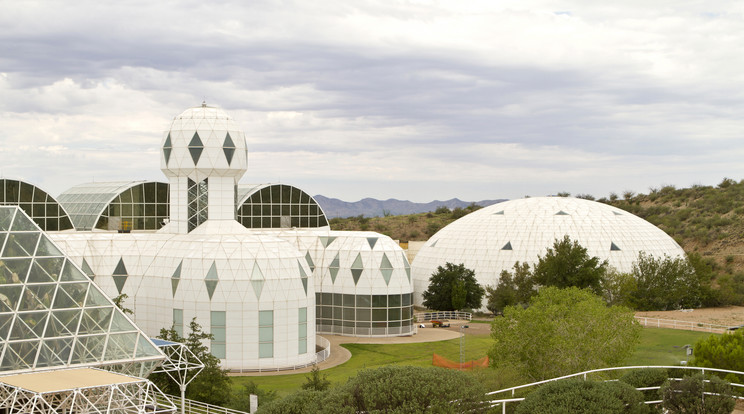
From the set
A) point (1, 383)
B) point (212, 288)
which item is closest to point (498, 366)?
point (212, 288)

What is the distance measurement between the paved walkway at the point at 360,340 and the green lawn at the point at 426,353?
2.56 feet

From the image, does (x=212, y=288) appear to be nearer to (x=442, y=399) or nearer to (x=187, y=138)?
(x=187, y=138)

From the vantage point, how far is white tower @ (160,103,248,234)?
5281 centimetres

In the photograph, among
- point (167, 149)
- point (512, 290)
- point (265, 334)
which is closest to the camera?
point (265, 334)

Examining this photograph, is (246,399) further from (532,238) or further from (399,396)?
(532,238)

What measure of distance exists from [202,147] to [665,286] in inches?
1675

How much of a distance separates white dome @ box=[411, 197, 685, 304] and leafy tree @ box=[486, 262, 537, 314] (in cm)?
297

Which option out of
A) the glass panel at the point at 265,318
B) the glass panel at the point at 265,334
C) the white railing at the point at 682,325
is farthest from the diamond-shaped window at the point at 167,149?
the white railing at the point at 682,325

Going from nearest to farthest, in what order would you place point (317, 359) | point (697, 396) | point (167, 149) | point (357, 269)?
point (697, 396) < point (317, 359) < point (167, 149) < point (357, 269)

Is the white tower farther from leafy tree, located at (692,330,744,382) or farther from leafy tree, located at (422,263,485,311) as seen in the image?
leafy tree, located at (692,330,744,382)

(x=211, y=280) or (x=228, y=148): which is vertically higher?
(x=228, y=148)

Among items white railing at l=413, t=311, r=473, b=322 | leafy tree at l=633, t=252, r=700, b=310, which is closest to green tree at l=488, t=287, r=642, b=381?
white railing at l=413, t=311, r=473, b=322

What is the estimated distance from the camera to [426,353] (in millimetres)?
50812

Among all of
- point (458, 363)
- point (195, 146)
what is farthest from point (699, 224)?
point (195, 146)
